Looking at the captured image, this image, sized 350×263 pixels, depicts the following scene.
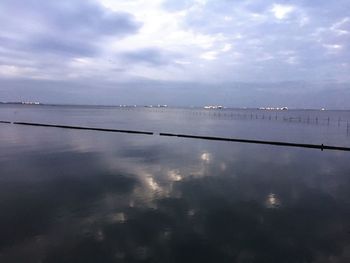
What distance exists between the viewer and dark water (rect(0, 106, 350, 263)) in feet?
39.8

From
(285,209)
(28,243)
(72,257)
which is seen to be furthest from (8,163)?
(285,209)

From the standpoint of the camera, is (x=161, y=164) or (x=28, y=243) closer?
(x=28, y=243)

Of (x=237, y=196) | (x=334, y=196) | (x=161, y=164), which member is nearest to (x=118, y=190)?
(x=237, y=196)

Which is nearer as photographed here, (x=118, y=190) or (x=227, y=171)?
(x=118, y=190)

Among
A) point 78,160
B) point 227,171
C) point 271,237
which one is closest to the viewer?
point 271,237

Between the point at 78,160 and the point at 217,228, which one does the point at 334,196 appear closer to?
the point at 217,228

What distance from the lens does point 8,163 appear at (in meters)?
27.7

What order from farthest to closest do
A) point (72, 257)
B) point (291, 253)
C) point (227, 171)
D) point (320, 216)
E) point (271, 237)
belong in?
point (227, 171) → point (320, 216) → point (271, 237) → point (291, 253) → point (72, 257)

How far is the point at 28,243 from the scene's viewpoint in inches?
488

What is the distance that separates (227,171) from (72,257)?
1649 centimetres

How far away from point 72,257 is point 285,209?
35.9 ft

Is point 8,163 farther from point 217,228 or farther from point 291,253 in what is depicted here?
point 291,253

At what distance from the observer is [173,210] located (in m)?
16.3

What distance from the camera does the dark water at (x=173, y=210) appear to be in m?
12.1
